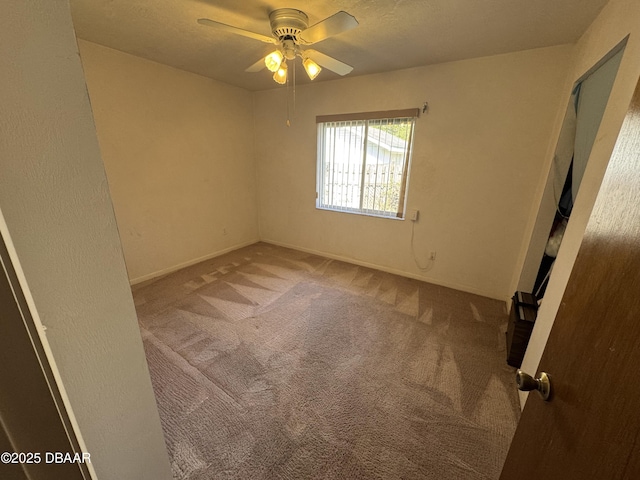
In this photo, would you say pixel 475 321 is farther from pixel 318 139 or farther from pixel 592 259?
pixel 318 139

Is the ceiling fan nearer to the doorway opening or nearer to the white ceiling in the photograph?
the white ceiling

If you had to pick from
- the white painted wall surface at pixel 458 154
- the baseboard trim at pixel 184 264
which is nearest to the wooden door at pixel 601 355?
the white painted wall surface at pixel 458 154

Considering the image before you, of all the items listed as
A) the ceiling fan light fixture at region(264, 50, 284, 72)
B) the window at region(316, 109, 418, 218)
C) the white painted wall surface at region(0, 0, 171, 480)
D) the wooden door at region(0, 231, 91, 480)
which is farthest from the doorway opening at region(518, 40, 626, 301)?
the wooden door at region(0, 231, 91, 480)

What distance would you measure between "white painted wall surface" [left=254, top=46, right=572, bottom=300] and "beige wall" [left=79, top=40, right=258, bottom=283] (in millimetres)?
787

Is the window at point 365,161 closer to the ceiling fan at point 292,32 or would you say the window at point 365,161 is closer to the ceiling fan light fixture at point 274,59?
the ceiling fan at point 292,32

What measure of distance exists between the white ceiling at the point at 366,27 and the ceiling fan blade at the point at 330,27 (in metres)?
0.21

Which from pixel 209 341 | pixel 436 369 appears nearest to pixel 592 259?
pixel 436 369

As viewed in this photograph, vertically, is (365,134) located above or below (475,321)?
above

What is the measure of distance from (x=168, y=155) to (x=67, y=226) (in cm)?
282

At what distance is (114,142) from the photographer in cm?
249

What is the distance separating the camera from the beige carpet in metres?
1.23

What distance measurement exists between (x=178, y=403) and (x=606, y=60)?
314cm

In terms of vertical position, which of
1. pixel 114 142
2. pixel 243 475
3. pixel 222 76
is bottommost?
pixel 243 475

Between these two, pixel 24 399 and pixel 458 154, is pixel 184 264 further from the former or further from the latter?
pixel 458 154
